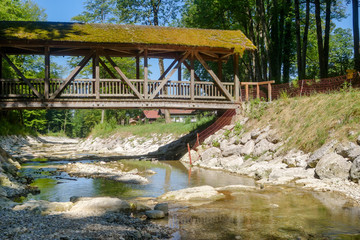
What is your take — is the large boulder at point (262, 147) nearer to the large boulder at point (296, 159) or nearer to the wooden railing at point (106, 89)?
the large boulder at point (296, 159)

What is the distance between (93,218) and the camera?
246 inches

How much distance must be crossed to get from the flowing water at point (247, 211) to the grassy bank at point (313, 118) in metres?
2.70

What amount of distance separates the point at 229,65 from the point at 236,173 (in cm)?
1835

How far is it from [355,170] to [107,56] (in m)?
11.7

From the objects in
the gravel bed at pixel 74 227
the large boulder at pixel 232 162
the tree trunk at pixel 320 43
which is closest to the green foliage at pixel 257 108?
the large boulder at pixel 232 162

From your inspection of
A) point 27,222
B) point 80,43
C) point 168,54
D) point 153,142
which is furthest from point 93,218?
point 153,142

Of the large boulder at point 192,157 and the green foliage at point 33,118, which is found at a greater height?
the green foliage at point 33,118

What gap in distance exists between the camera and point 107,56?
1617 cm

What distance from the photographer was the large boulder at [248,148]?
46.5 ft

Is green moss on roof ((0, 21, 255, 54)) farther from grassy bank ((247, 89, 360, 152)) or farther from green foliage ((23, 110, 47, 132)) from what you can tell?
green foliage ((23, 110, 47, 132))

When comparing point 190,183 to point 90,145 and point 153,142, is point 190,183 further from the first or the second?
point 90,145

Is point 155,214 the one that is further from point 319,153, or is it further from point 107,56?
point 107,56

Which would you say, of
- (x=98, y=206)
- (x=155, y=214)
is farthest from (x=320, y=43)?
(x=98, y=206)

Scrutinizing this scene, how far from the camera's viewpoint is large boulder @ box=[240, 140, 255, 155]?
14175 millimetres
